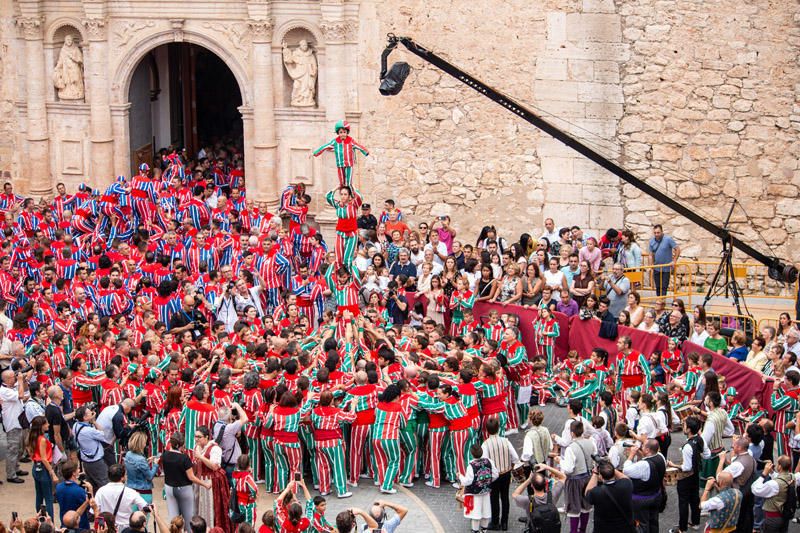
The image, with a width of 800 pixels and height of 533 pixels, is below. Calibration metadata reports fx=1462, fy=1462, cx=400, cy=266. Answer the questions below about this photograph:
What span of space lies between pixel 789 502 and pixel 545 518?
2735 millimetres

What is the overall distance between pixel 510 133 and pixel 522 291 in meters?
4.69

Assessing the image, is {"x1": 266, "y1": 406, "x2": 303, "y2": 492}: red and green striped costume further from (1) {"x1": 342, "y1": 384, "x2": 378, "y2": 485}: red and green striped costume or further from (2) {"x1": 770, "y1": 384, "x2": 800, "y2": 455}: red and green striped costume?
(2) {"x1": 770, "y1": 384, "x2": 800, "y2": 455}: red and green striped costume

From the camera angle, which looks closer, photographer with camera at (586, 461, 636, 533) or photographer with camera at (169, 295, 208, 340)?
photographer with camera at (586, 461, 636, 533)

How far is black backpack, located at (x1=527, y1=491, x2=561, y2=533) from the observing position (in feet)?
A: 52.0

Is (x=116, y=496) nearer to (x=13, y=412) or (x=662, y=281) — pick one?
(x=13, y=412)

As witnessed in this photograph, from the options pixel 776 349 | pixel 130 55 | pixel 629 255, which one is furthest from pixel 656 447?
pixel 130 55

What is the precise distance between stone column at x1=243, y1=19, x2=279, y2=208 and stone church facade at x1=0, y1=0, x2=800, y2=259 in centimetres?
3

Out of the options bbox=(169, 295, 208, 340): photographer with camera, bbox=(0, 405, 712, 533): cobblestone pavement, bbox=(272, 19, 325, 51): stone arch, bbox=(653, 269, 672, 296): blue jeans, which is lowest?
bbox=(0, 405, 712, 533): cobblestone pavement

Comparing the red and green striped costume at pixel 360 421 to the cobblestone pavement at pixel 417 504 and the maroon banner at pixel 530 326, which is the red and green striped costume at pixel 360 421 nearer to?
the cobblestone pavement at pixel 417 504

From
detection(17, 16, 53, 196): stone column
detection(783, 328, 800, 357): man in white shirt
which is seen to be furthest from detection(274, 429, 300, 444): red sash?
detection(17, 16, 53, 196): stone column

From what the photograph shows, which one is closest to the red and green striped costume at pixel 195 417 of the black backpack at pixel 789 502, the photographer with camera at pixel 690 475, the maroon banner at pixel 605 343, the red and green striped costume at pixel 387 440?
the red and green striped costume at pixel 387 440

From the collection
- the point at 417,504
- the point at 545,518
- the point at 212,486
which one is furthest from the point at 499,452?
the point at 212,486

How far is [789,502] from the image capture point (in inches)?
635

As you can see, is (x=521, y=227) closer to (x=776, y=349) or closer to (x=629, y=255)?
(x=629, y=255)
